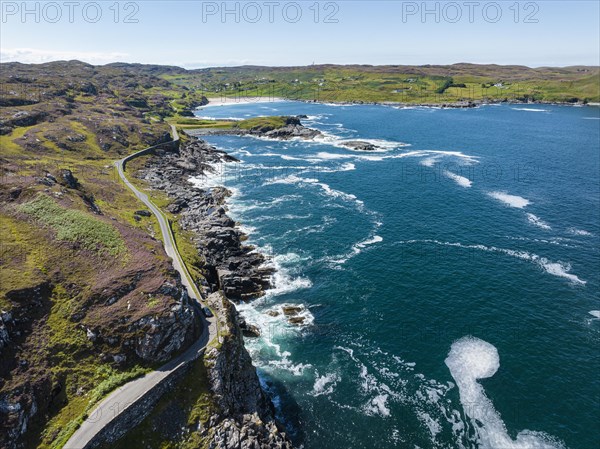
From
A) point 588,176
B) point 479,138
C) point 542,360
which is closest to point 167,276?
point 542,360

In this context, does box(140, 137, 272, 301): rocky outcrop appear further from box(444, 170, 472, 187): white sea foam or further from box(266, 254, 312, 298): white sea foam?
box(444, 170, 472, 187): white sea foam

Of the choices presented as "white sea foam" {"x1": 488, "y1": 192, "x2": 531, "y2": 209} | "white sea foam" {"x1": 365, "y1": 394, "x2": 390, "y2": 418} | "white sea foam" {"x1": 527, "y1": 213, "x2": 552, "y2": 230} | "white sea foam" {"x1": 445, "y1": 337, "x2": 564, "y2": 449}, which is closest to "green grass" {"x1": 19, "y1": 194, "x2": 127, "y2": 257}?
"white sea foam" {"x1": 365, "y1": 394, "x2": 390, "y2": 418}

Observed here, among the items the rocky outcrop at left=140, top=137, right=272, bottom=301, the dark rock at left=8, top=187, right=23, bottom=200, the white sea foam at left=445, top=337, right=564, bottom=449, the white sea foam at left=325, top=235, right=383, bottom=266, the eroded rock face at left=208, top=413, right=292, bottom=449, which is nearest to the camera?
the eroded rock face at left=208, top=413, right=292, bottom=449

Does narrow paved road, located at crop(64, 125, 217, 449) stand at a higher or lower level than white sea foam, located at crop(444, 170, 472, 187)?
lower

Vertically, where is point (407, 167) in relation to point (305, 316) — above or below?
above

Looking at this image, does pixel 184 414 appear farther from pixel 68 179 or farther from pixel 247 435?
pixel 68 179

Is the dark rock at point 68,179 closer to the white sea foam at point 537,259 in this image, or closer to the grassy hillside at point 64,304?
the grassy hillside at point 64,304

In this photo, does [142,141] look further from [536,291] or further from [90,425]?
[536,291]
